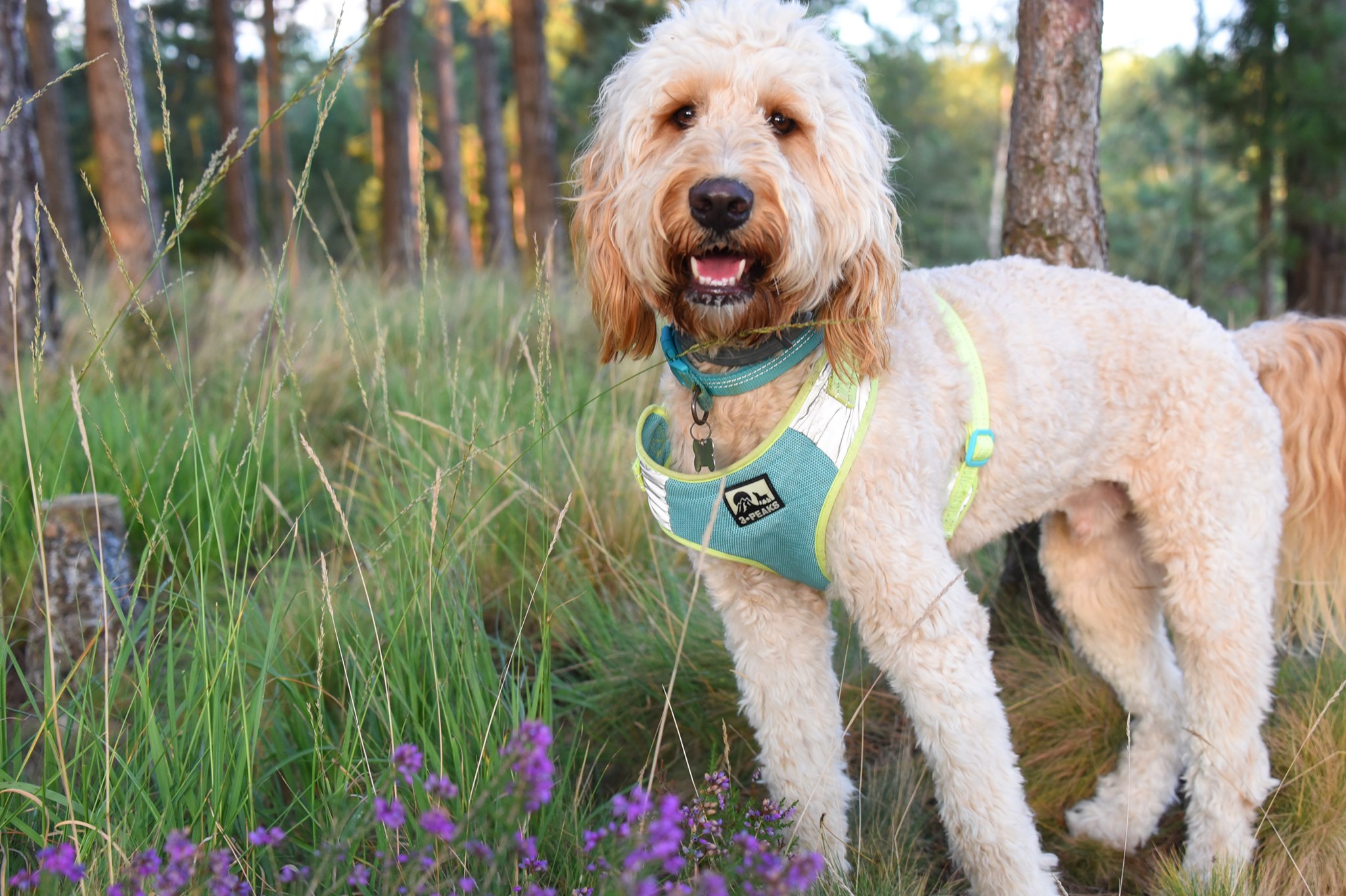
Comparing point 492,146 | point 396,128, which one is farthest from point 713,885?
point 396,128

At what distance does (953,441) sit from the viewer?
2.48m

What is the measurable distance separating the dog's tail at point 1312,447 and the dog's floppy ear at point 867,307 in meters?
1.49

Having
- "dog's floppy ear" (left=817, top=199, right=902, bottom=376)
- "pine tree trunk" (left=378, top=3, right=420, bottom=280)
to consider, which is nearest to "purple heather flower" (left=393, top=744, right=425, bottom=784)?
"dog's floppy ear" (left=817, top=199, right=902, bottom=376)

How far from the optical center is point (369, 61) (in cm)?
1725

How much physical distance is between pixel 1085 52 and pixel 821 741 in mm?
2605

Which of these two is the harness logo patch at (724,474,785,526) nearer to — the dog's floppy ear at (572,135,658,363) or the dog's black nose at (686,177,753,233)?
the dog's floppy ear at (572,135,658,363)

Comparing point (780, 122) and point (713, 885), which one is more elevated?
point (780, 122)

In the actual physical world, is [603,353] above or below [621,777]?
above

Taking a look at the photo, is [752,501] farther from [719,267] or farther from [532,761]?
[532,761]

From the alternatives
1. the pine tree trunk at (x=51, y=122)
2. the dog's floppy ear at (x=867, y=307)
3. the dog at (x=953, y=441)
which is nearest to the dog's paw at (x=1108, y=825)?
the dog at (x=953, y=441)

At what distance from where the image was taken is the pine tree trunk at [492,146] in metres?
14.2

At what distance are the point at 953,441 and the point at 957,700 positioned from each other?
0.64 meters

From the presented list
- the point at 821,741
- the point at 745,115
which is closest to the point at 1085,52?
the point at 745,115

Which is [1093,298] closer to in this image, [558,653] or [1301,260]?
[558,653]
